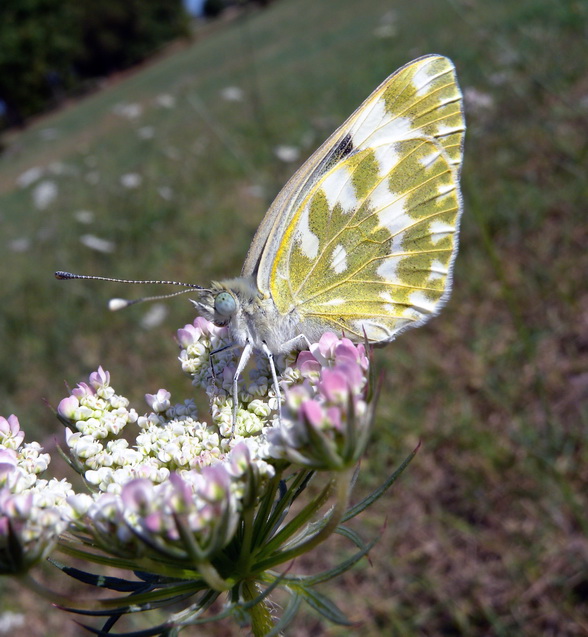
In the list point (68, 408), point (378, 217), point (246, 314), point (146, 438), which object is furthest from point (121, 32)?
point (146, 438)

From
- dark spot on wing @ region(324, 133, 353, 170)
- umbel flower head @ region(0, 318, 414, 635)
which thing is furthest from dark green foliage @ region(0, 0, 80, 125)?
umbel flower head @ region(0, 318, 414, 635)

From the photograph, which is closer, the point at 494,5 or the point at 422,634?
the point at 422,634

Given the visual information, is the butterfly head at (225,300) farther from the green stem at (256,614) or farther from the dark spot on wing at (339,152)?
the green stem at (256,614)

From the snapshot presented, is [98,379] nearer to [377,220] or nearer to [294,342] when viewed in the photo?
[294,342]

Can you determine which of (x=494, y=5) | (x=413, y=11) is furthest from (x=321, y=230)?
(x=413, y=11)

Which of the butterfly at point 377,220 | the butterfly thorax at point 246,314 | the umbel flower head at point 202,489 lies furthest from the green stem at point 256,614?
the butterfly at point 377,220

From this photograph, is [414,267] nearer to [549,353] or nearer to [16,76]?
[549,353]
